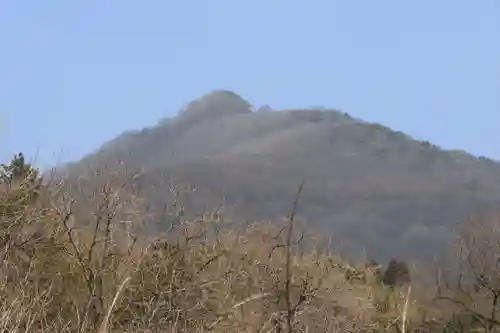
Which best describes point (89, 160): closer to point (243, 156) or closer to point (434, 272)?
point (434, 272)

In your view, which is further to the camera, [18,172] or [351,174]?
[351,174]

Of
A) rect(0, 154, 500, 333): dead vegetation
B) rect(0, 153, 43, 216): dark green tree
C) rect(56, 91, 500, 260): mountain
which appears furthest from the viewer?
rect(56, 91, 500, 260): mountain

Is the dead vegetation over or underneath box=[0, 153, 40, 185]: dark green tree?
underneath

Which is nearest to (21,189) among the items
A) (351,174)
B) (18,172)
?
(18,172)

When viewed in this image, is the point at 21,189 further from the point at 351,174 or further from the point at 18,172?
the point at 351,174

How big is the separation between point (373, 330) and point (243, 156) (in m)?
47.0

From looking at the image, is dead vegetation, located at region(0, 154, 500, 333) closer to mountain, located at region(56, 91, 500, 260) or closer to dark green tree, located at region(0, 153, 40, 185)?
dark green tree, located at region(0, 153, 40, 185)

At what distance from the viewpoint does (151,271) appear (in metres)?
9.84

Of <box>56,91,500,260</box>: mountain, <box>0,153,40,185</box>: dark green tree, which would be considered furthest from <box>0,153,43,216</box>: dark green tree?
<box>56,91,500,260</box>: mountain

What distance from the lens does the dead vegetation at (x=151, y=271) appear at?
812cm

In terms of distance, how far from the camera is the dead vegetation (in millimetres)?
8117

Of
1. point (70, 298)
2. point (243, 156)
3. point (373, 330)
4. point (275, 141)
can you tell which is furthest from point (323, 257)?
point (275, 141)

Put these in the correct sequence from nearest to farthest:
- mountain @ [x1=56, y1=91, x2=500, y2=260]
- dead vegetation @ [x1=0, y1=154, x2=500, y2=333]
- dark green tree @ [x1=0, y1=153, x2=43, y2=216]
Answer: dead vegetation @ [x1=0, y1=154, x2=500, y2=333] < dark green tree @ [x1=0, y1=153, x2=43, y2=216] < mountain @ [x1=56, y1=91, x2=500, y2=260]

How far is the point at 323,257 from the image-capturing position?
12883mm
